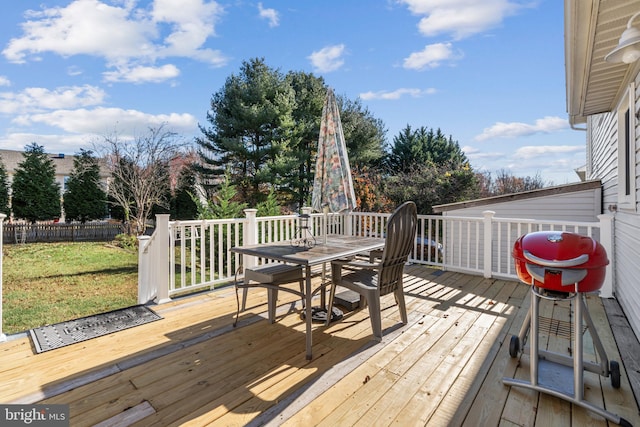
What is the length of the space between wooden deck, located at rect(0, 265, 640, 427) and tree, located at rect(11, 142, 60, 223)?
46.7 ft

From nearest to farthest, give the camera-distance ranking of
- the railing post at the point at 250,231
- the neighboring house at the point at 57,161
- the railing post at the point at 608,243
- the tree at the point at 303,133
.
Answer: the railing post at the point at 608,243
the railing post at the point at 250,231
the tree at the point at 303,133
the neighboring house at the point at 57,161

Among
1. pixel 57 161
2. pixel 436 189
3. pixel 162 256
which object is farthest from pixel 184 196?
pixel 57 161

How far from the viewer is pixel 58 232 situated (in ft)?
41.9

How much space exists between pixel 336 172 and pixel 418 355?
1922 mm

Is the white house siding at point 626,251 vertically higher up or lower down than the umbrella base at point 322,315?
higher up

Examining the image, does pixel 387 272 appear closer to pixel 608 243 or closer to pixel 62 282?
pixel 608 243

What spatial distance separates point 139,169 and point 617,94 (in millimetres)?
14191

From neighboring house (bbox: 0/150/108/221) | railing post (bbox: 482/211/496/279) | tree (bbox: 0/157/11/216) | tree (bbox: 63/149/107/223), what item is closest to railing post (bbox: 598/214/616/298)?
railing post (bbox: 482/211/496/279)

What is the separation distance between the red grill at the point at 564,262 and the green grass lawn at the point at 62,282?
245 inches

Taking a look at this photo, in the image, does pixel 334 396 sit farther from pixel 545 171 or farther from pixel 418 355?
pixel 545 171

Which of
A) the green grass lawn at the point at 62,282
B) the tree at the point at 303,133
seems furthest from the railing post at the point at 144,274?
the tree at the point at 303,133

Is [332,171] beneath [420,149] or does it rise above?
beneath

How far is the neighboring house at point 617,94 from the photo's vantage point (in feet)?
8.09

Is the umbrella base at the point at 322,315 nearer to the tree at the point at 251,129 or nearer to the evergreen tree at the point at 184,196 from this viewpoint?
the tree at the point at 251,129
